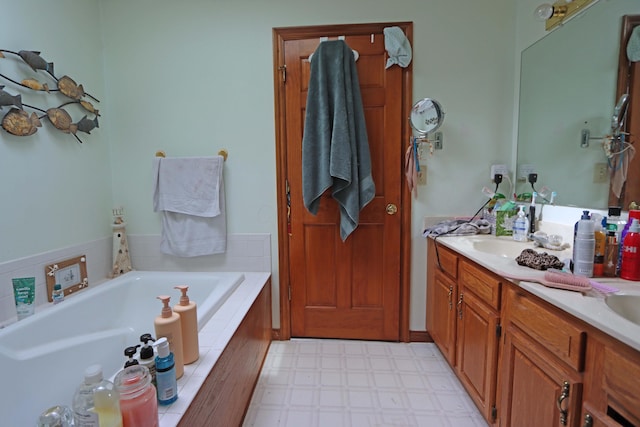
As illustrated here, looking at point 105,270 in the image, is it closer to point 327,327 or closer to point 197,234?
point 197,234

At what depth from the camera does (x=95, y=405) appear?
2.04 ft

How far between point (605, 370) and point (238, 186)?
1967 mm

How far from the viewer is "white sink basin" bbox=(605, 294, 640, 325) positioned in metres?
0.88

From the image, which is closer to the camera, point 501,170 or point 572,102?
point 572,102

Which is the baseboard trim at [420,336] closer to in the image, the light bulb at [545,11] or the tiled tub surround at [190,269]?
the tiled tub surround at [190,269]

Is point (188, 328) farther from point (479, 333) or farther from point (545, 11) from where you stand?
point (545, 11)

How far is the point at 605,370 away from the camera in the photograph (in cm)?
72

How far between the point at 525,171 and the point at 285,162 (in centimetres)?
160

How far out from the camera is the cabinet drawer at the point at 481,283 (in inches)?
46.9

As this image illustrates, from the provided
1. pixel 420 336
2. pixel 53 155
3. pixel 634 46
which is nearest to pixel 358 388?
pixel 420 336

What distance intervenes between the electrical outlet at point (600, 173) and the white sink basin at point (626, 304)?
0.64 meters

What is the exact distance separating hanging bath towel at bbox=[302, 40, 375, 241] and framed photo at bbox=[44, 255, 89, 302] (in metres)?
1.47

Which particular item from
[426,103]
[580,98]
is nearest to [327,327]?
[426,103]

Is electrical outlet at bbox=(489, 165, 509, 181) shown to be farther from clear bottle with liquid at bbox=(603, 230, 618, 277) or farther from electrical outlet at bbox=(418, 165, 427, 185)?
clear bottle with liquid at bbox=(603, 230, 618, 277)
